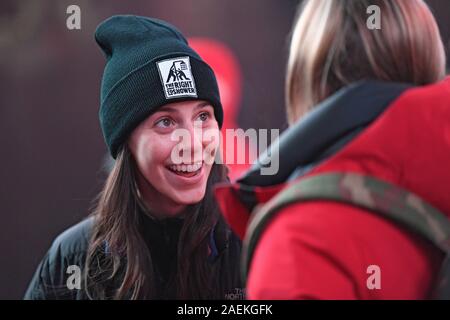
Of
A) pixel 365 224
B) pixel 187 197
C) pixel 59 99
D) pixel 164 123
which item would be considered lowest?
pixel 365 224

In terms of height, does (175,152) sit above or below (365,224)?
above

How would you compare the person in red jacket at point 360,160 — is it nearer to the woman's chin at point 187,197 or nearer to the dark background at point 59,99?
the woman's chin at point 187,197

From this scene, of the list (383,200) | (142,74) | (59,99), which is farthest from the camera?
(59,99)

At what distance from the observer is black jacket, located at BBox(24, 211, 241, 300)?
1.39m

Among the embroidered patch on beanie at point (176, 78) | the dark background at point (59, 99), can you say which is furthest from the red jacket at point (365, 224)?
the dark background at point (59, 99)

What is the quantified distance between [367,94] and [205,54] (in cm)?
108

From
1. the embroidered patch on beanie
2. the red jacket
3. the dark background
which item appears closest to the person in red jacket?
the red jacket

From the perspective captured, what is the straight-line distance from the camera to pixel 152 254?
4.58 ft

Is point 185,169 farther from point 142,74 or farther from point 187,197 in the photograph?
point 142,74

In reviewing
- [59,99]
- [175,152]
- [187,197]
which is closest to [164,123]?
[175,152]

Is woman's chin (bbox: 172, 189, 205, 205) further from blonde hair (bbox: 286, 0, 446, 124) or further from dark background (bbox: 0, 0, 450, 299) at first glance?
blonde hair (bbox: 286, 0, 446, 124)

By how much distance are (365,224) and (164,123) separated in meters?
0.71

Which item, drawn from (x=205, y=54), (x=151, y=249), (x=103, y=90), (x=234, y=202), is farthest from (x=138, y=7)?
(x=234, y=202)

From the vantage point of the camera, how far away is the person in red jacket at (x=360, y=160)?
74cm
